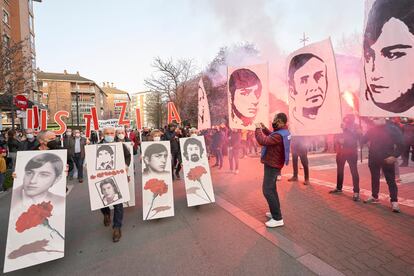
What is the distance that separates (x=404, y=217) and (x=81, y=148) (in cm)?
954

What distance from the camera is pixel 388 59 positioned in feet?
10.4

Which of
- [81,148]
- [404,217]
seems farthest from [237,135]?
[81,148]

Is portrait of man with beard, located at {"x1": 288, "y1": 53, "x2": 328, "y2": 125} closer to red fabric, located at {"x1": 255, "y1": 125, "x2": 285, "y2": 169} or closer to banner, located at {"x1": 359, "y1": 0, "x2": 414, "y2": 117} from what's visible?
banner, located at {"x1": 359, "y1": 0, "x2": 414, "y2": 117}

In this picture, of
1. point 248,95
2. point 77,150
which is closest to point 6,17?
point 77,150

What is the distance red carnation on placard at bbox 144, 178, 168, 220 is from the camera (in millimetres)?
4289

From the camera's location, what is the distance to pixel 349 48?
13.1 metres

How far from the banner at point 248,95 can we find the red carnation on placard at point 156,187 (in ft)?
8.14

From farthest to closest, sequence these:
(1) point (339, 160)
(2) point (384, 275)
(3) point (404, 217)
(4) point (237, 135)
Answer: (4) point (237, 135) → (1) point (339, 160) → (3) point (404, 217) → (2) point (384, 275)

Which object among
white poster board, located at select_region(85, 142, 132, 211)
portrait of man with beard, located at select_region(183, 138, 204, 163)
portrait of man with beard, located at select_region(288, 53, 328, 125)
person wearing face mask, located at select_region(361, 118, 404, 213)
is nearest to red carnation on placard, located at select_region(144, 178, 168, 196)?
white poster board, located at select_region(85, 142, 132, 211)

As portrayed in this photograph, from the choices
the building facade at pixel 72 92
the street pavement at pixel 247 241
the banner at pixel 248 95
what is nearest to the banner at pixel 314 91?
the banner at pixel 248 95

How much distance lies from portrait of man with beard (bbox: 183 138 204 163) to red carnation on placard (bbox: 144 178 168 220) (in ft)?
2.52

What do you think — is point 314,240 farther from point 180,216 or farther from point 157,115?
point 157,115

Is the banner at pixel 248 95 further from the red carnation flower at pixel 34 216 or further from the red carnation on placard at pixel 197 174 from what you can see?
the red carnation flower at pixel 34 216

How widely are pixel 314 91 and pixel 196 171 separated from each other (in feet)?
9.19
